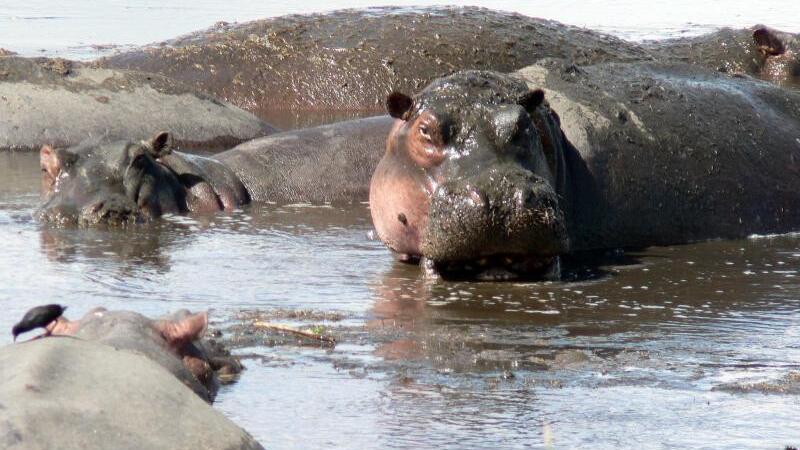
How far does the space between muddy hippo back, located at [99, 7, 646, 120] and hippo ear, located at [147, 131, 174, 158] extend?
470 cm

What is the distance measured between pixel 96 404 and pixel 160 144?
6.54 meters

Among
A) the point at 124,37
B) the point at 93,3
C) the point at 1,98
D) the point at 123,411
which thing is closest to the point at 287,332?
the point at 123,411

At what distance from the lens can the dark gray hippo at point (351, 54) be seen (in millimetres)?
15398

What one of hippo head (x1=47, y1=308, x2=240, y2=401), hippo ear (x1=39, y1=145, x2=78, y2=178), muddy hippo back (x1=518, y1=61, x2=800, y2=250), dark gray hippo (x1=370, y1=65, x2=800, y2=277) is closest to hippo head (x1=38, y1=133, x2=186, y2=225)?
hippo ear (x1=39, y1=145, x2=78, y2=178)

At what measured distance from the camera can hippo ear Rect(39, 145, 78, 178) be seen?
9.76 m

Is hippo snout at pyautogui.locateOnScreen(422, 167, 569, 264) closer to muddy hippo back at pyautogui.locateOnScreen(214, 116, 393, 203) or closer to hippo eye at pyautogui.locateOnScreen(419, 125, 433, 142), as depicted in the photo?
hippo eye at pyautogui.locateOnScreen(419, 125, 433, 142)

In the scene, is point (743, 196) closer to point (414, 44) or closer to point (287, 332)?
point (287, 332)

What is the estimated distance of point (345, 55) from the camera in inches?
616

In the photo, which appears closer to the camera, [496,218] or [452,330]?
[452,330]

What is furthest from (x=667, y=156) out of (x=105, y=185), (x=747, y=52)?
(x=747, y=52)

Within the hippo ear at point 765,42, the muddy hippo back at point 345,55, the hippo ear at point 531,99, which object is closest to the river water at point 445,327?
the hippo ear at point 531,99

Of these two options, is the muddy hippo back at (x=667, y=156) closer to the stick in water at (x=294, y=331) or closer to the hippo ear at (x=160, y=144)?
the hippo ear at (x=160, y=144)

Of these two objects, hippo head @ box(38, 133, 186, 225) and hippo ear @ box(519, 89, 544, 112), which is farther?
hippo head @ box(38, 133, 186, 225)

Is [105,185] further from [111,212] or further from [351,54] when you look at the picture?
[351,54]
